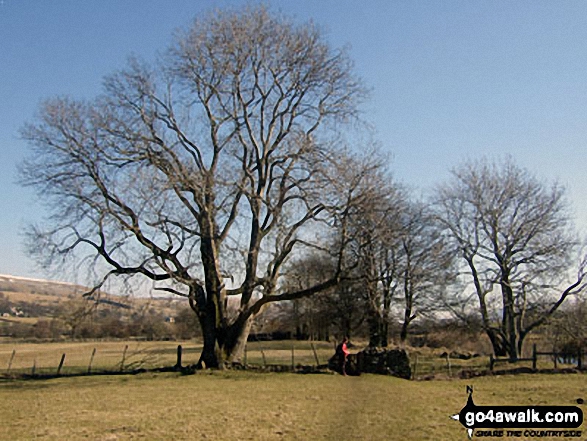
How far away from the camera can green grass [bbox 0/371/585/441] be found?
9805 millimetres

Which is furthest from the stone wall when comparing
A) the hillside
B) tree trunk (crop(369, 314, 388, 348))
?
tree trunk (crop(369, 314, 388, 348))

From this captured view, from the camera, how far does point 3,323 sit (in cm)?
6506

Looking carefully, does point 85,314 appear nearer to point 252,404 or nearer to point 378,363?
point 252,404

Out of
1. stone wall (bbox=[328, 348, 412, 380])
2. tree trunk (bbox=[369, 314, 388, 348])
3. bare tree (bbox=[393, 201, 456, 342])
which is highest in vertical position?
bare tree (bbox=[393, 201, 456, 342])

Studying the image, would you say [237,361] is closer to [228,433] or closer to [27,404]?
[27,404]

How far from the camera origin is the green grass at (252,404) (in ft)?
32.2

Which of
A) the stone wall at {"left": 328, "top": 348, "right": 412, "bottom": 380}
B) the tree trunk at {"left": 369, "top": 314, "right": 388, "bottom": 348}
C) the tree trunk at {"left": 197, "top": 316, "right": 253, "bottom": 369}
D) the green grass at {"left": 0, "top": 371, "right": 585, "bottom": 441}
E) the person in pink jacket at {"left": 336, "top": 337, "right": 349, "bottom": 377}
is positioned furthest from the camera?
the tree trunk at {"left": 369, "top": 314, "right": 388, "bottom": 348}

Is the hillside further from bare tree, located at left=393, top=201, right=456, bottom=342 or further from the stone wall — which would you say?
bare tree, located at left=393, top=201, right=456, bottom=342

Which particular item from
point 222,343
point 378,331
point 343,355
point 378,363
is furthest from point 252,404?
point 378,331

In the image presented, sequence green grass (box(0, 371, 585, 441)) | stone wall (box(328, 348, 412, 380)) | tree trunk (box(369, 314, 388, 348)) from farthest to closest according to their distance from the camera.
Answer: tree trunk (box(369, 314, 388, 348))
stone wall (box(328, 348, 412, 380))
green grass (box(0, 371, 585, 441))

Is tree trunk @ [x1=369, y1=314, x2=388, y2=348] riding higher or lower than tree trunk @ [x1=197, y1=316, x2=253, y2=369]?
higher

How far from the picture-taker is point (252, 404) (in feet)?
43.5

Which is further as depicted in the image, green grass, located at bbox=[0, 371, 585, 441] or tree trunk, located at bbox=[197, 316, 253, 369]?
tree trunk, located at bbox=[197, 316, 253, 369]

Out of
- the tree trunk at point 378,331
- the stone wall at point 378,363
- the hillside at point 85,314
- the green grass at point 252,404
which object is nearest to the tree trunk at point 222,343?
the green grass at point 252,404
